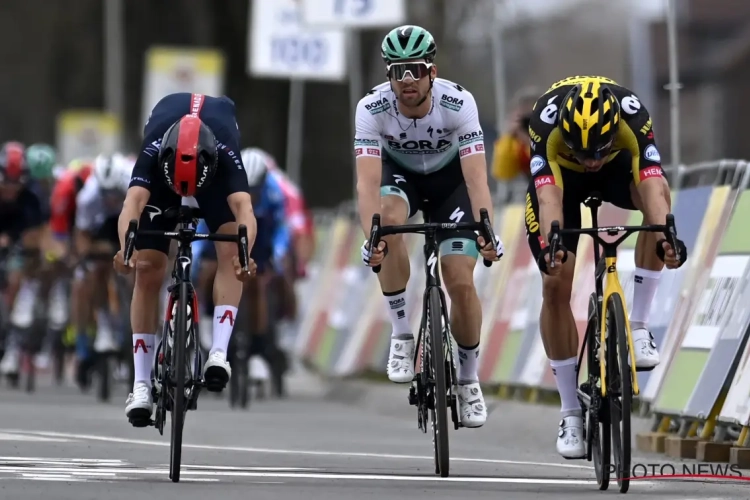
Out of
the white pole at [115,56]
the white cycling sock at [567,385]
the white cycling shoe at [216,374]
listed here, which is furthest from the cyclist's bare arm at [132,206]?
the white pole at [115,56]

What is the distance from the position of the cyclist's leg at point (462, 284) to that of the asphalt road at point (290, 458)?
40 cm

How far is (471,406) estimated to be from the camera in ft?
35.4

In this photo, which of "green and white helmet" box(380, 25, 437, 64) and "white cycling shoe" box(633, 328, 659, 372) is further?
"green and white helmet" box(380, 25, 437, 64)

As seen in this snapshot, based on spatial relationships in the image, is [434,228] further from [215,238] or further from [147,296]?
[147,296]

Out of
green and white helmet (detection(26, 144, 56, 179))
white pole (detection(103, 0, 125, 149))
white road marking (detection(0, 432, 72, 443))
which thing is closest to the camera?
white road marking (detection(0, 432, 72, 443))

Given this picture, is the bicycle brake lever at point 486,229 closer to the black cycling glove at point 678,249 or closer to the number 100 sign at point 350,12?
the black cycling glove at point 678,249

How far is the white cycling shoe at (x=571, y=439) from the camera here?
33.2 feet

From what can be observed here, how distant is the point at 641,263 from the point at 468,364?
1113 millimetres

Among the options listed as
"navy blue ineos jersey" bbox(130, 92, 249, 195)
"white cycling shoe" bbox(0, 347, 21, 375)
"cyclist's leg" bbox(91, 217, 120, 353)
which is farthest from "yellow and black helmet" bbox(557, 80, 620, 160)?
"white cycling shoe" bbox(0, 347, 21, 375)

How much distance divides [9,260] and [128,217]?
9.33m

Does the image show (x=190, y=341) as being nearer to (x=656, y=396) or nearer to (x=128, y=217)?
(x=128, y=217)

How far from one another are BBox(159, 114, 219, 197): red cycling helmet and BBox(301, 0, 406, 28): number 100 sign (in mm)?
11268

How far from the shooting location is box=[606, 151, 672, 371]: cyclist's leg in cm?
1023

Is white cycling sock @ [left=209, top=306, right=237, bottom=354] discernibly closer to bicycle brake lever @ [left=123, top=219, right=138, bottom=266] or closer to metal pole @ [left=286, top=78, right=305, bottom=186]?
bicycle brake lever @ [left=123, top=219, right=138, bottom=266]
